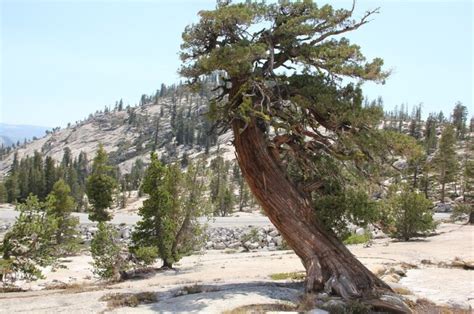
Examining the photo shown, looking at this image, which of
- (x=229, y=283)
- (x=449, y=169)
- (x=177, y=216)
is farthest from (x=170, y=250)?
(x=449, y=169)

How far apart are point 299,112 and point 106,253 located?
10.3 m

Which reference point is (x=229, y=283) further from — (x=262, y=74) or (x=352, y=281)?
(x=262, y=74)

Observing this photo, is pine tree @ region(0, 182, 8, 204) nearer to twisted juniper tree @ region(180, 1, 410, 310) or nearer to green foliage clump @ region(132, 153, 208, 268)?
green foliage clump @ region(132, 153, 208, 268)

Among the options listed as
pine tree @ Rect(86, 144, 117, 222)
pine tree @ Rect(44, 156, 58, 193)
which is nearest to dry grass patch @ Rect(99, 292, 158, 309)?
pine tree @ Rect(86, 144, 117, 222)

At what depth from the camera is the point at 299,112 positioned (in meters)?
13.4

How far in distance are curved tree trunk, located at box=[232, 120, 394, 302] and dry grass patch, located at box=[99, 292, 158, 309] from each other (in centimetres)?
414

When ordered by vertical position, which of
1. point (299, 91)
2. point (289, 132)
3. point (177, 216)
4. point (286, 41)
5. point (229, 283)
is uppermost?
point (286, 41)

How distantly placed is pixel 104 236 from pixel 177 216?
5.28 meters

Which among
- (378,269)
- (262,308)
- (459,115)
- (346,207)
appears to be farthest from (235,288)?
(459,115)

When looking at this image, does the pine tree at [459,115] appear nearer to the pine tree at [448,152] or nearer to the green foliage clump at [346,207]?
the pine tree at [448,152]

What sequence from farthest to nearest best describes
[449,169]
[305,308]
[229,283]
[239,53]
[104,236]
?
[449,169]
[104,236]
[229,283]
[239,53]
[305,308]

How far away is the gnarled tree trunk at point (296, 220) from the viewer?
1283 cm

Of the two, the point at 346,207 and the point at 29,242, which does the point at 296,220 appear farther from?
the point at 29,242

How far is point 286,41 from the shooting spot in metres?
13.0
